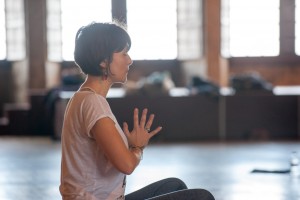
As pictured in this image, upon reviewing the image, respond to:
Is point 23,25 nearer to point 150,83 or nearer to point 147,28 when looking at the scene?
point 147,28

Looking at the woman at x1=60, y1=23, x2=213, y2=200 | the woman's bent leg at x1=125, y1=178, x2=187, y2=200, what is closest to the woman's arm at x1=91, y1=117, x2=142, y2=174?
the woman at x1=60, y1=23, x2=213, y2=200

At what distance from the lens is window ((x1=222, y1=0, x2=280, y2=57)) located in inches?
412

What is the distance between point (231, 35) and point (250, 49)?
0.40m

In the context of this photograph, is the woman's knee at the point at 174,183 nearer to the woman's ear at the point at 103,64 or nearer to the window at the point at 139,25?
the woman's ear at the point at 103,64

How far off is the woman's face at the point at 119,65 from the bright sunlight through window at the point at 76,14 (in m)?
8.75

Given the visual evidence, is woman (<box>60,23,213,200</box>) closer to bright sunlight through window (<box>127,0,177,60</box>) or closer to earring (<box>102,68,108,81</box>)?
earring (<box>102,68,108,81</box>)

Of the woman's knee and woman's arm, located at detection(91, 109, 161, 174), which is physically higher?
woman's arm, located at detection(91, 109, 161, 174)

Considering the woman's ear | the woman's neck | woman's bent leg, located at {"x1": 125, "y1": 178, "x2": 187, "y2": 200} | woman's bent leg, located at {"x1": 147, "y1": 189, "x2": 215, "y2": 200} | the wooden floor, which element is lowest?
the wooden floor

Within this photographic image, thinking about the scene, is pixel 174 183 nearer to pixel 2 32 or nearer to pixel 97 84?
pixel 97 84

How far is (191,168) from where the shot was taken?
5.84m

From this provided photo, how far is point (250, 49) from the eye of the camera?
10648 mm

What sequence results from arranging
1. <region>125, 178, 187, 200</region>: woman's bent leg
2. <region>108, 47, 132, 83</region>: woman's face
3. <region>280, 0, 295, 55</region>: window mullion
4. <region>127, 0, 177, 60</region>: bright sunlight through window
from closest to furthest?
<region>108, 47, 132, 83</region>: woman's face < <region>125, 178, 187, 200</region>: woman's bent leg < <region>280, 0, 295, 55</region>: window mullion < <region>127, 0, 177, 60</region>: bright sunlight through window

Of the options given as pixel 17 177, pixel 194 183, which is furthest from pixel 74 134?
pixel 17 177

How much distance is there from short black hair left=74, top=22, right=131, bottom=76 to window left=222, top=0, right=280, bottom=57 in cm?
851
